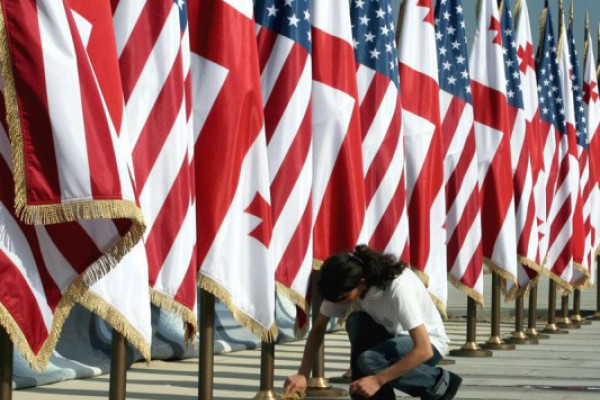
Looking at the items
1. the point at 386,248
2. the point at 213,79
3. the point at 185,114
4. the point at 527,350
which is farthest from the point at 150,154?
the point at 527,350

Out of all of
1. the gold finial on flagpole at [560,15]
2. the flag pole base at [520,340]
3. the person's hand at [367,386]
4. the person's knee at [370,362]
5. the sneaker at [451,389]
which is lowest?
the flag pole base at [520,340]

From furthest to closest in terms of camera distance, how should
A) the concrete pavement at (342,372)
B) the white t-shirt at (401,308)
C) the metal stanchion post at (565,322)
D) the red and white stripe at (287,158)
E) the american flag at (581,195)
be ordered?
the metal stanchion post at (565,322)
the american flag at (581,195)
the concrete pavement at (342,372)
the red and white stripe at (287,158)
the white t-shirt at (401,308)

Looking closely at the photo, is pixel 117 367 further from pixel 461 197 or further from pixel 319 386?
pixel 461 197

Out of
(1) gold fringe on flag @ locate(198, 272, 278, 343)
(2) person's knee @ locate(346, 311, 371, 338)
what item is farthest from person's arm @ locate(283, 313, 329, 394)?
(1) gold fringe on flag @ locate(198, 272, 278, 343)

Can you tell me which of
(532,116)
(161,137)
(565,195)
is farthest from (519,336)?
(161,137)

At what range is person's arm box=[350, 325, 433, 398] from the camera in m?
6.23

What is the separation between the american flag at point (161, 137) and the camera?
7.34 meters

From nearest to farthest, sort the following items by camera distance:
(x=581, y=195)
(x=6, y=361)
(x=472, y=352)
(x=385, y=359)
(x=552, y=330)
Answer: (x=6, y=361) → (x=385, y=359) → (x=472, y=352) → (x=552, y=330) → (x=581, y=195)

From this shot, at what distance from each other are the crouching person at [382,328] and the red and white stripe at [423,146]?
176 inches

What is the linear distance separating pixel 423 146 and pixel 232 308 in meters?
4.15

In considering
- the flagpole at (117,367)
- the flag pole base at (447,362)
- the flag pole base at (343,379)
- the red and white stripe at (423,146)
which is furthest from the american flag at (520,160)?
the flagpole at (117,367)

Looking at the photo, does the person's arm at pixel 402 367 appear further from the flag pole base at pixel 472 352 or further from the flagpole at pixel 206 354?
the flag pole base at pixel 472 352

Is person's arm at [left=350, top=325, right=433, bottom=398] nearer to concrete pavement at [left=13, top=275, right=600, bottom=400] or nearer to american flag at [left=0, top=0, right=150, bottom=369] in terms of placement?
american flag at [left=0, top=0, right=150, bottom=369]

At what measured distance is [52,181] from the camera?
5.52m
